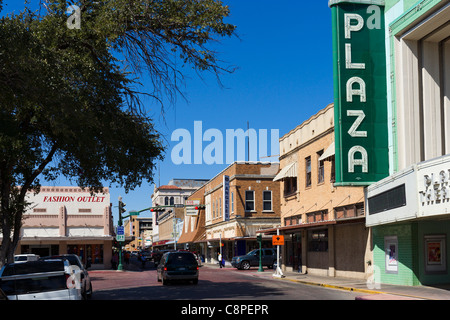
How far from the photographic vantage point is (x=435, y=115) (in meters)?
23.9

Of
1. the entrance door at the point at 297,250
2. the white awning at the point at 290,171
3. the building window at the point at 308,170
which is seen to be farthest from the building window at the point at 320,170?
the entrance door at the point at 297,250

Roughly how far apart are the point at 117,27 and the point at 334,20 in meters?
12.0

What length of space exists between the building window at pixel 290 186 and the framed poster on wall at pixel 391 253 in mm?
14307

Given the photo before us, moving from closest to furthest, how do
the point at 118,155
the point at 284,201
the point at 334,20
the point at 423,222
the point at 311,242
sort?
the point at 118,155, the point at 423,222, the point at 334,20, the point at 311,242, the point at 284,201

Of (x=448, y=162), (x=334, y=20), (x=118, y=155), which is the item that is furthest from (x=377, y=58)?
(x=118, y=155)

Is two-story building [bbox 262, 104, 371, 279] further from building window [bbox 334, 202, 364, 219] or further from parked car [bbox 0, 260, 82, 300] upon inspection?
parked car [bbox 0, 260, 82, 300]

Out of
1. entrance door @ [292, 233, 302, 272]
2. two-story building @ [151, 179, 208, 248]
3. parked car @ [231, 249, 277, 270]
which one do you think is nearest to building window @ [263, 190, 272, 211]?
parked car @ [231, 249, 277, 270]

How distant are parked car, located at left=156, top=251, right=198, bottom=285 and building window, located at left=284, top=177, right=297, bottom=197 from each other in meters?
13.3

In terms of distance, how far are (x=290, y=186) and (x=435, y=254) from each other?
57.8ft

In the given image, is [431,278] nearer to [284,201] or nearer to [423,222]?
[423,222]

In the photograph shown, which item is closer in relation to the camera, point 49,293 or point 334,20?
point 49,293

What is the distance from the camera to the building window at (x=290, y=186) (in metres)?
39.8

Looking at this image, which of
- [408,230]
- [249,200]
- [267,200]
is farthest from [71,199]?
[408,230]

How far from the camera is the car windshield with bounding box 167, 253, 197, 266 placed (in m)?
28.2
